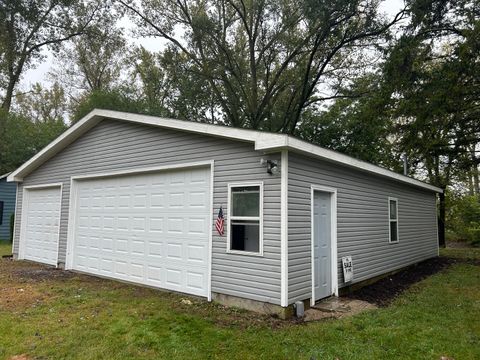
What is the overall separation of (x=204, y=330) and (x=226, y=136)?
3.01 m

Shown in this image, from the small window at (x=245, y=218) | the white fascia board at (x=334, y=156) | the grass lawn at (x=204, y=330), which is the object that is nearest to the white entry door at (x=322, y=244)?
the white fascia board at (x=334, y=156)

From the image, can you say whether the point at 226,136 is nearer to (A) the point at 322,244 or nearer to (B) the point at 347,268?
(A) the point at 322,244

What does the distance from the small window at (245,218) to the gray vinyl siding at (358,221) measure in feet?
1.77

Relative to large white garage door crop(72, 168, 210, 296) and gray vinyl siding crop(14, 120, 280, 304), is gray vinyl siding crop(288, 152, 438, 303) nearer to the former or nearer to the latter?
gray vinyl siding crop(14, 120, 280, 304)

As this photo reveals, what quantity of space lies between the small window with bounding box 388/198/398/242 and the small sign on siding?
2.84 meters

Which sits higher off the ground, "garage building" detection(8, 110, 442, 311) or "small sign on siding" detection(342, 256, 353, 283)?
"garage building" detection(8, 110, 442, 311)

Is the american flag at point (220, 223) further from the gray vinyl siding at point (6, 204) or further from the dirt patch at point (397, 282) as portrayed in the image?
the gray vinyl siding at point (6, 204)

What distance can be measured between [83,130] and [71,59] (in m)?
17.1

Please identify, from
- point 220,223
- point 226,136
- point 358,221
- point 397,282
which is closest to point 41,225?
point 220,223

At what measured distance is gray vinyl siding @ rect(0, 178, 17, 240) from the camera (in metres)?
16.8

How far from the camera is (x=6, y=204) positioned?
16.8 metres

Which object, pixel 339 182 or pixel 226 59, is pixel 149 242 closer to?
pixel 339 182

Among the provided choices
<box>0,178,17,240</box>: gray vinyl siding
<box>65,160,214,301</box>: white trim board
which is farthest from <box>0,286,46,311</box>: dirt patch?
<box>0,178,17,240</box>: gray vinyl siding

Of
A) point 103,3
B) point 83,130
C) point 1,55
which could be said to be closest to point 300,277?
point 83,130
